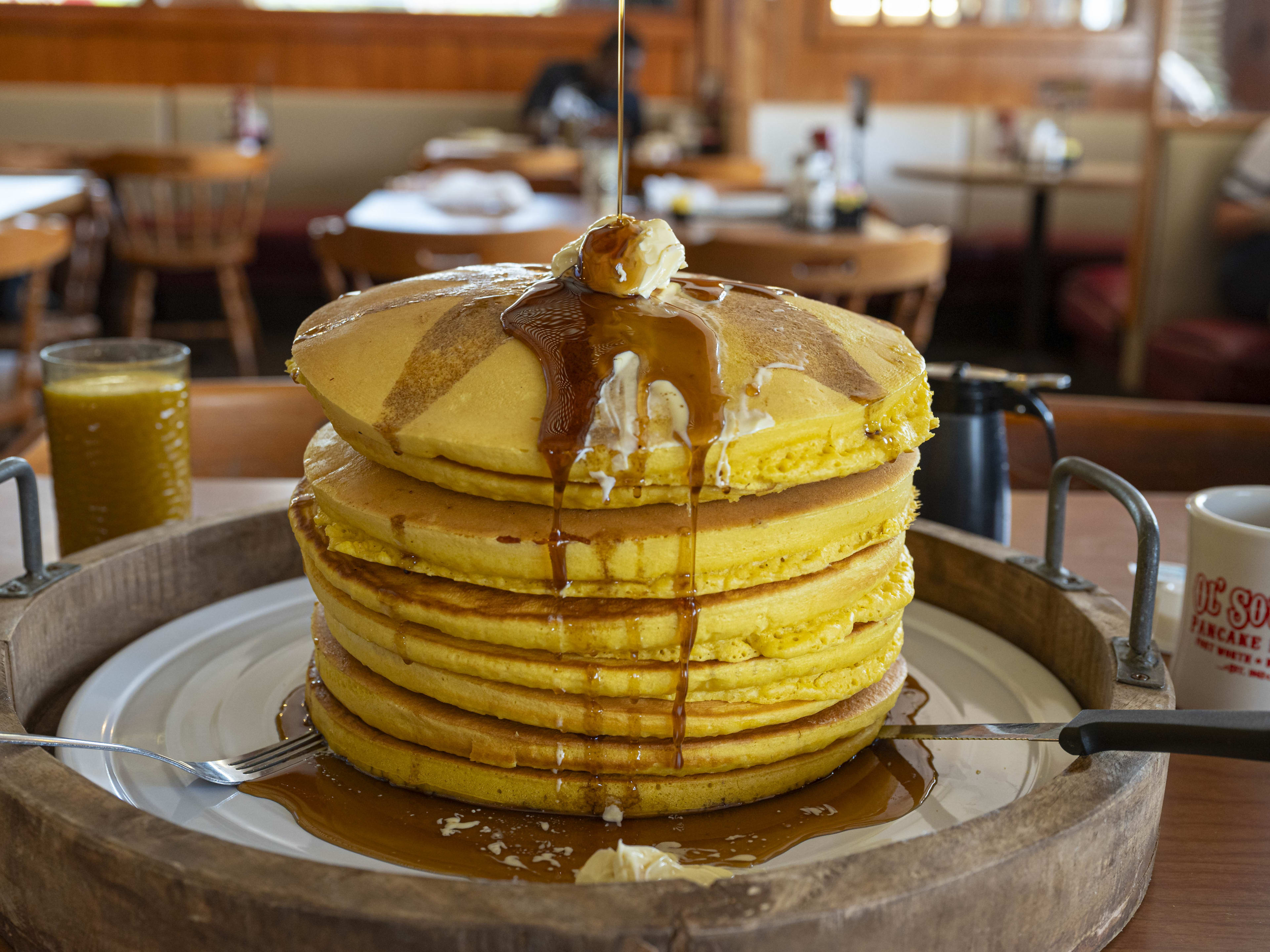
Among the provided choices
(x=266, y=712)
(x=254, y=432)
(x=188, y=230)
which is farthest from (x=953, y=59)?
(x=266, y=712)

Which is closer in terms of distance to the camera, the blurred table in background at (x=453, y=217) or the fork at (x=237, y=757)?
the fork at (x=237, y=757)

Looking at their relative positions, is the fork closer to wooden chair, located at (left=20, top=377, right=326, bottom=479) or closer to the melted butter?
the melted butter

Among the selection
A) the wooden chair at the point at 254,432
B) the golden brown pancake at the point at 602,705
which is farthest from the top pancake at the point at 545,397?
the wooden chair at the point at 254,432

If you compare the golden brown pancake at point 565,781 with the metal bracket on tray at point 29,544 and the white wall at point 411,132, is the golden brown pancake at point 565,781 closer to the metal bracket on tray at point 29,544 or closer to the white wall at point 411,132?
the metal bracket on tray at point 29,544

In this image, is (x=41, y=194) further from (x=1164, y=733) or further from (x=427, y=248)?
(x=1164, y=733)

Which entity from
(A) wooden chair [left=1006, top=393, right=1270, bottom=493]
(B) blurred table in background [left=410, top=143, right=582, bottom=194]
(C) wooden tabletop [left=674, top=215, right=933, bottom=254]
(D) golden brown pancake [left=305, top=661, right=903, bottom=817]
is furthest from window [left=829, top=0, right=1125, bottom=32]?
(D) golden brown pancake [left=305, top=661, right=903, bottom=817]
